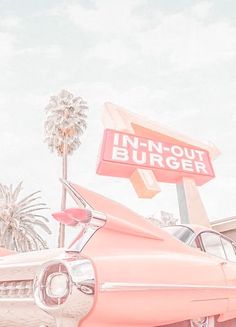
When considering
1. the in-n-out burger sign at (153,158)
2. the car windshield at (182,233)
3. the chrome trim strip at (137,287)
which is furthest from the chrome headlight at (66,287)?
the in-n-out burger sign at (153,158)

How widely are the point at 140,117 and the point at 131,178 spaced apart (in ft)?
9.29

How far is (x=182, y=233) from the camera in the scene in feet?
13.7

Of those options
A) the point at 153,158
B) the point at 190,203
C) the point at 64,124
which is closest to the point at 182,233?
the point at 153,158

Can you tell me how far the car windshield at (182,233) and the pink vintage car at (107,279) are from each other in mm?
434

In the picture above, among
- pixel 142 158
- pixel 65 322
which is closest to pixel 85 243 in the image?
pixel 65 322

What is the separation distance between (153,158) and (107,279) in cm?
1268

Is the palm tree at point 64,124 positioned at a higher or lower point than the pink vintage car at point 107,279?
higher

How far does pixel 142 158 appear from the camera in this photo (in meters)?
14.8

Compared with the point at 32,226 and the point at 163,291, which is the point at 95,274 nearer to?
the point at 163,291

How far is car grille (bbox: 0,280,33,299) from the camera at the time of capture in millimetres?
2660

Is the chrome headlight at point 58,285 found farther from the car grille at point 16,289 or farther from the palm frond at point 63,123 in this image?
the palm frond at point 63,123

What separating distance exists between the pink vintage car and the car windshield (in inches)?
17.1

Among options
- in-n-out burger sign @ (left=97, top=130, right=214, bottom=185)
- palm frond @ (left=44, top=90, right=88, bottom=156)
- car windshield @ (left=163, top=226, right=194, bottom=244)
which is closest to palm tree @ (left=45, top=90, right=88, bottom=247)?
palm frond @ (left=44, top=90, right=88, bottom=156)

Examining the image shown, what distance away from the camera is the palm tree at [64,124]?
3419 cm
